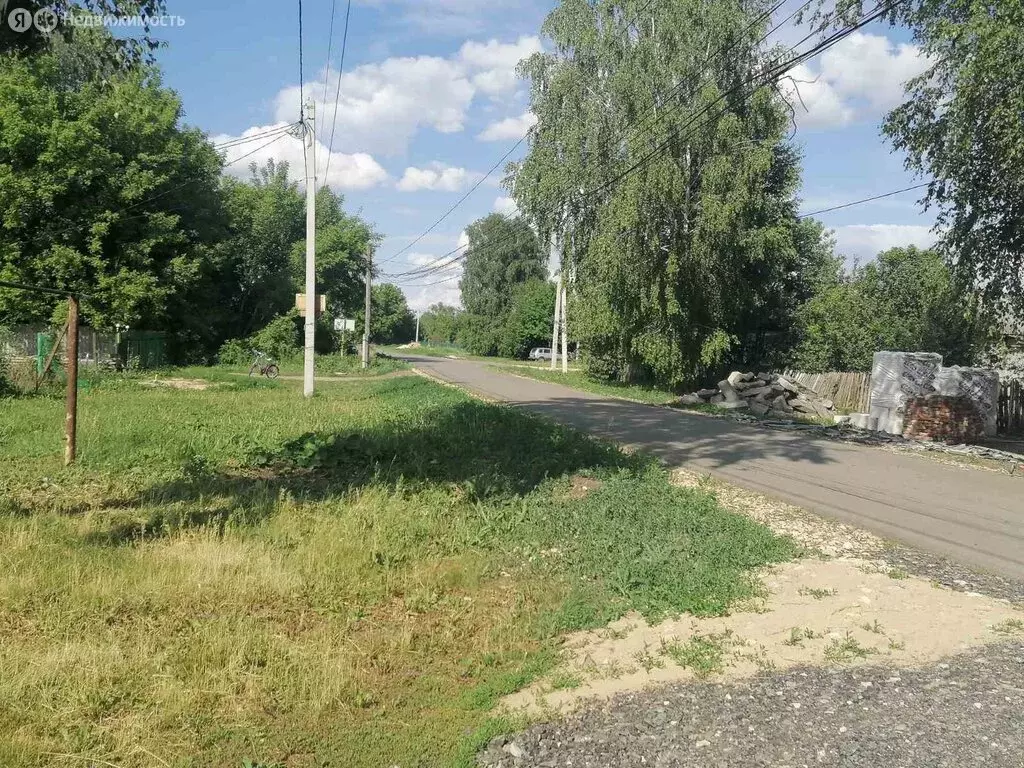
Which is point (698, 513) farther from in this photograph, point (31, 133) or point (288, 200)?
point (288, 200)

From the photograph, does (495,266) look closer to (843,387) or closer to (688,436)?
(843,387)

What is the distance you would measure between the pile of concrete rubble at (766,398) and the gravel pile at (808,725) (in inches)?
736

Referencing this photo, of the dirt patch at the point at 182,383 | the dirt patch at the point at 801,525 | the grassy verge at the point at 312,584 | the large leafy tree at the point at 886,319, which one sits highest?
the large leafy tree at the point at 886,319

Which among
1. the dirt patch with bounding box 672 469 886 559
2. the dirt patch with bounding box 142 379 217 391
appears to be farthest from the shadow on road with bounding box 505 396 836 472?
the dirt patch with bounding box 142 379 217 391

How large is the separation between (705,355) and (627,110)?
28.9 feet

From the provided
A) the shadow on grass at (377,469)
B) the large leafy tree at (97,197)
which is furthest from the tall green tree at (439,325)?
the shadow on grass at (377,469)

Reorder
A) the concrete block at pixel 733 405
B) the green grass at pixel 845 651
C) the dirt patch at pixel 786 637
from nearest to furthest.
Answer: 1. the dirt patch at pixel 786 637
2. the green grass at pixel 845 651
3. the concrete block at pixel 733 405

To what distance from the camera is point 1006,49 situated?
12.6m

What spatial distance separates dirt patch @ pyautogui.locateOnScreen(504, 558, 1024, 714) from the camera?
4.66 meters

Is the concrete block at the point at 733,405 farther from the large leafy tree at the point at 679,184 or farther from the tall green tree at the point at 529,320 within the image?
the tall green tree at the point at 529,320

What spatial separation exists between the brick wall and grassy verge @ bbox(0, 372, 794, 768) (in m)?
8.67

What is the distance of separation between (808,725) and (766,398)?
2115 cm

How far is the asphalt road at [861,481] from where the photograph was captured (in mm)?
7578

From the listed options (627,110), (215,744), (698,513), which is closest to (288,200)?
(627,110)
